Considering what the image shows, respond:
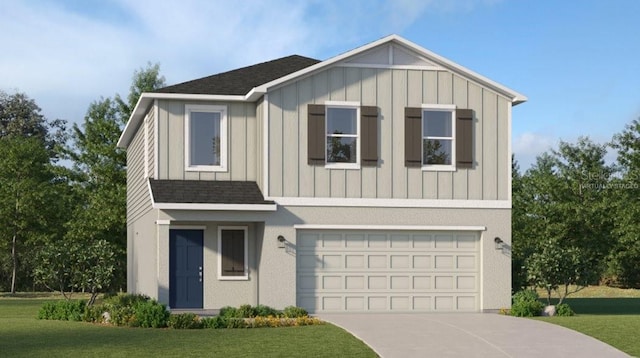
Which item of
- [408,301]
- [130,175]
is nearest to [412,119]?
[408,301]

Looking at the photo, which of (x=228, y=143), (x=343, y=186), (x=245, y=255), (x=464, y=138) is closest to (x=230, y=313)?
(x=245, y=255)

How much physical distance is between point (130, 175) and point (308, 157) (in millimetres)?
11450

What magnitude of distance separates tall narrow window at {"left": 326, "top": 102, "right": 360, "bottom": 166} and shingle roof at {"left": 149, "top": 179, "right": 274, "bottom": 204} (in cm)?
217

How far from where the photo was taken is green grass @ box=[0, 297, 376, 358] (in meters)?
16.7

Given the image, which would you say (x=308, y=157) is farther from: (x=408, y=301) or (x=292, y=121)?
(x=408, y=301)

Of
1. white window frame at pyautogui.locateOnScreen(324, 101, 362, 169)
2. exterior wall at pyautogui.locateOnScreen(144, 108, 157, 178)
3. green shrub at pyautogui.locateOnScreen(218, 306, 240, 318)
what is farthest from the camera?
exterior wall at pyautogui.locateOnScreen(144, 108, 157, 178)

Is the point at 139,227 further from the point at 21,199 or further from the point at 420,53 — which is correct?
the point at 21,199

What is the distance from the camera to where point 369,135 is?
2525cm

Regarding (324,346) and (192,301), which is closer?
(324,346)

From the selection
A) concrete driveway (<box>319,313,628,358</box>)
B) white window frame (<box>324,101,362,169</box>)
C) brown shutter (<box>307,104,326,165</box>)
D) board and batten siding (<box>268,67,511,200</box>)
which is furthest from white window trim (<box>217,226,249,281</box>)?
concrete driveway (<box>319,313,628,358</box>)

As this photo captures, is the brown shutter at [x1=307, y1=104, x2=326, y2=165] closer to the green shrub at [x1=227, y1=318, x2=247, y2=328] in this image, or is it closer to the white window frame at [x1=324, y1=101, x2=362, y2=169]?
the white window frame at [x1=324, y1=101, x2=362, y2=169]

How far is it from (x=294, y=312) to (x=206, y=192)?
3.87 m

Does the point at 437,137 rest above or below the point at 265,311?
above

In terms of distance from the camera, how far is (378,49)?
1008 inches
